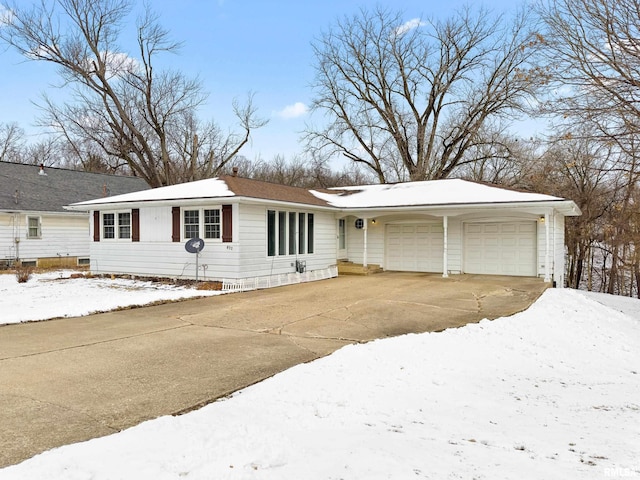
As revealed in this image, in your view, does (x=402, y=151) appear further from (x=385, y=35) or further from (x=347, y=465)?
(x=347, y=465)

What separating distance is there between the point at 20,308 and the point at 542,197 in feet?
45.0

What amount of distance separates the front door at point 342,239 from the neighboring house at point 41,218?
1197cm

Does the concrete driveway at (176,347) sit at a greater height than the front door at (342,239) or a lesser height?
lesser

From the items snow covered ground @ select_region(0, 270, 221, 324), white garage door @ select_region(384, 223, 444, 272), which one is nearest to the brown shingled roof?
snow covered ground @ select_region(0, 270, 221, 324)

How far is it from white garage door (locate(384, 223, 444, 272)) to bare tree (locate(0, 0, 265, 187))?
1723 centimetres

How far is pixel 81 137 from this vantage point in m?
30.8

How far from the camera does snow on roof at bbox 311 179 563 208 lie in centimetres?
1408

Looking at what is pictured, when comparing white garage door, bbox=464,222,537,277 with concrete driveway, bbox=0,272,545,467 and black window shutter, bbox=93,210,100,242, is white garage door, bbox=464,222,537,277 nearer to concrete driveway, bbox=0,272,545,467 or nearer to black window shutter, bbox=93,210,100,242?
concrete driveway, bbox=0,272,545,467

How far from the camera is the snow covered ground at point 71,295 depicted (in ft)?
28.9

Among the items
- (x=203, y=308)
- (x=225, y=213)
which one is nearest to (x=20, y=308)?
(x=203, y=308)

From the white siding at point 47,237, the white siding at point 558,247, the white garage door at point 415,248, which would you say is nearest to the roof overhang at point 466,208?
the white siding at point 558,247

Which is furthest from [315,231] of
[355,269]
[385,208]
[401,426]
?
[401,426]

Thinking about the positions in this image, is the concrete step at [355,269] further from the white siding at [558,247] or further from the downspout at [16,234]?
the downspout at [16,234]

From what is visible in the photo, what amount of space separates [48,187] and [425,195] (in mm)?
17184
